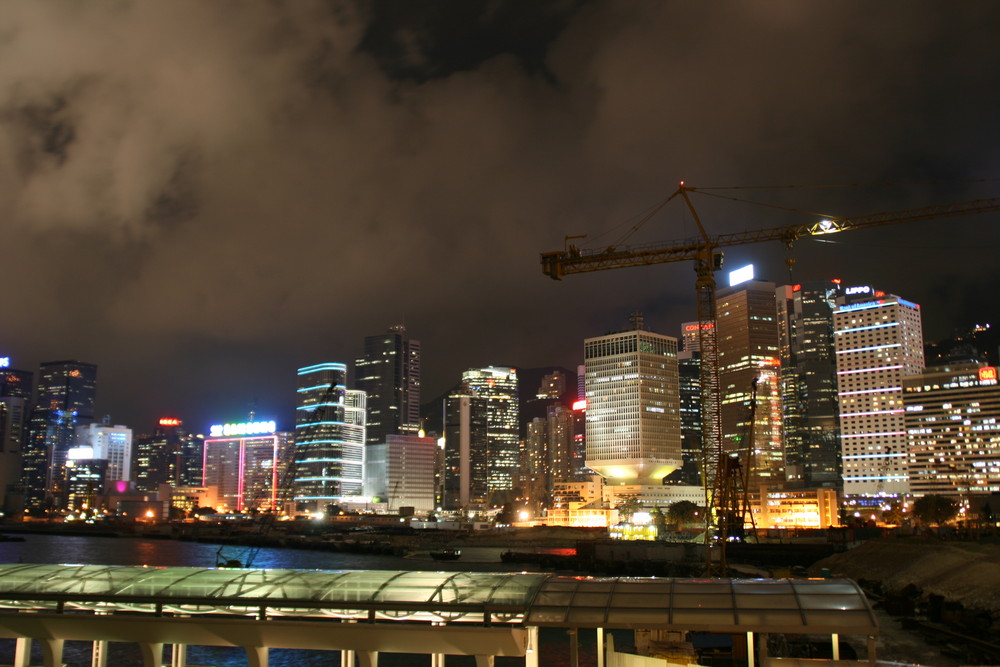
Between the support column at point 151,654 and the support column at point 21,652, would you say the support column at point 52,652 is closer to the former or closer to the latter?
the support column at point 21,652

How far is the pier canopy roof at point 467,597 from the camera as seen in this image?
18.6m

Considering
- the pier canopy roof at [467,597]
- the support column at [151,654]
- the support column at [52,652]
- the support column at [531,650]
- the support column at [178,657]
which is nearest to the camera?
the pier canopy roof at [467,597]

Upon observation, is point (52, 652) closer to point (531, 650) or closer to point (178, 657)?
point (178, 657)

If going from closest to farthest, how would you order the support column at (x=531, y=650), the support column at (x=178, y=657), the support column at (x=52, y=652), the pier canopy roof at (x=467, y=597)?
the pier canopy roof at (x=467, y=597) → the support column at (x=531, y=650) → the support column at (x=52, y=652) → the support column at (x=178, y=657)

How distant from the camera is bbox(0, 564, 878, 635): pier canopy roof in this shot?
731 inches

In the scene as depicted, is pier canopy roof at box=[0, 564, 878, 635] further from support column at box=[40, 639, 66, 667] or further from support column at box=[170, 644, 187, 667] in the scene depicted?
support column at box=[170, 644, 187, 667]

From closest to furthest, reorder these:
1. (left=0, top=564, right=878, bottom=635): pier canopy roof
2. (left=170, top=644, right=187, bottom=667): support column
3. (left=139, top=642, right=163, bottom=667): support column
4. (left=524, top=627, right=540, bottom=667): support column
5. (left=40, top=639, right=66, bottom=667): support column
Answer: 1. (left=0, top=564, right=878, bottom=635): pier canopy roof
2. (left=524, top=627, right=540, bottom=667): support column
3. (left=139, top=642, right=163, bottom=667): support column
4. (left=40, top=639, right=66, bottom=667): support column
5. (left=170, top=644, right=187, bottom=667): support column

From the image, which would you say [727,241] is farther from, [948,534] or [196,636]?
[196,636]

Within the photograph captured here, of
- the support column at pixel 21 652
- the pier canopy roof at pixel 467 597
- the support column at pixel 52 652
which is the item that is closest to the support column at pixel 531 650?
the pier canopy roof at pixel 467 597

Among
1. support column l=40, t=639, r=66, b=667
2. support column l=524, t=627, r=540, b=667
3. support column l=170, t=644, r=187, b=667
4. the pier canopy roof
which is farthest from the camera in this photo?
support column l=170, t=644, r=187, b=667

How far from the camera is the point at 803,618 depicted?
18.3 metres

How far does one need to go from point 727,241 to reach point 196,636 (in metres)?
73.8

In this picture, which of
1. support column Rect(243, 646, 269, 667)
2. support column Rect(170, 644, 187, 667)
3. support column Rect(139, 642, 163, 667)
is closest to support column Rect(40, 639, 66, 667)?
support column Rect(139, 642, 163, 667)

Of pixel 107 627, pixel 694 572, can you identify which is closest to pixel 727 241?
pixel 694 572
